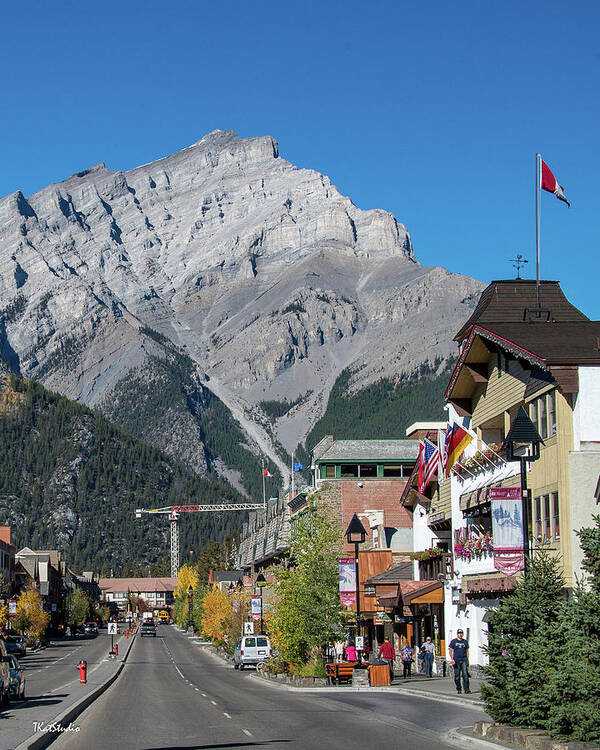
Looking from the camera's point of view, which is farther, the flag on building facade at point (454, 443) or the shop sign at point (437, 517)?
the shop sign at point (437, 517)

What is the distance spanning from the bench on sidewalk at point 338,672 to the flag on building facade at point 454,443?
33.9ft

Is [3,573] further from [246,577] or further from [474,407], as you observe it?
[474,407]

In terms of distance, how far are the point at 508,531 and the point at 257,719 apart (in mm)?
8528

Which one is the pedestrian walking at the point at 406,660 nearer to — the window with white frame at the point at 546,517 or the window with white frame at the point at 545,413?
the window with white frame at the point at 546,517

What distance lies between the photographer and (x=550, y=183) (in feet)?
136

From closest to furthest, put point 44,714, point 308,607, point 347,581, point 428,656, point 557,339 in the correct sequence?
point 44,714
point 557,339
point 347,581
point 308,607
point 428,656

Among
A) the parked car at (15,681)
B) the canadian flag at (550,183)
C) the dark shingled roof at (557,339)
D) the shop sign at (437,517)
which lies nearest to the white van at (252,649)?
the shop sign at (437,517)

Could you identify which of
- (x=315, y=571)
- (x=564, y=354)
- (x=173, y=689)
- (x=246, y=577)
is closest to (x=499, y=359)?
(x=564, y=354)

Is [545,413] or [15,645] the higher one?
[545,413]

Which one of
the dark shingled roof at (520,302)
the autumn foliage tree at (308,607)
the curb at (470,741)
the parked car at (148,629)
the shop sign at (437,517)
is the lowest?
the parked car at (148,629)

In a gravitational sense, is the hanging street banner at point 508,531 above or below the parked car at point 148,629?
above

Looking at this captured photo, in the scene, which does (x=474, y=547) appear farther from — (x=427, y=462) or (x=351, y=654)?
(x=427, y=462)

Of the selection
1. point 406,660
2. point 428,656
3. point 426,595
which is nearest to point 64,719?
point 406,660

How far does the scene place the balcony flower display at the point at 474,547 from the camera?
149 ft
